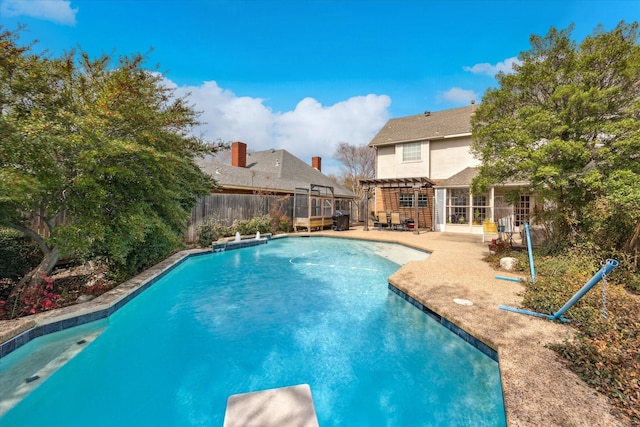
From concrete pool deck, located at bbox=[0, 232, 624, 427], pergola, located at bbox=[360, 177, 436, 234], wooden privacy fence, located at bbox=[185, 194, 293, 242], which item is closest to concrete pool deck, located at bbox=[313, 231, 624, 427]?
concrete pool deck, located at bbox=[0, 232, 624, 427]

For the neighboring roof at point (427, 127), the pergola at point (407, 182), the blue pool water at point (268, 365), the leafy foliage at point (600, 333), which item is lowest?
the blue pool water at point (268, 365)

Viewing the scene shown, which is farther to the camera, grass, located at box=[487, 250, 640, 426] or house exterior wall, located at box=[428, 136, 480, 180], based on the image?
house exterior wall, located at box=[428, 136, 480, 180]

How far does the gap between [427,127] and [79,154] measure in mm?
18809

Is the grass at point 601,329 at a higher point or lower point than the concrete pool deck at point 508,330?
higher

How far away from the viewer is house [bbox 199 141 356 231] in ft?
54.0

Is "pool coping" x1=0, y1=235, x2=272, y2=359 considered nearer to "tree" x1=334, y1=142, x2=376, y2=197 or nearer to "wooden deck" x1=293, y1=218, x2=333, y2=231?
"wooden deck" x1=293, y1=218, x2=333, y2=231

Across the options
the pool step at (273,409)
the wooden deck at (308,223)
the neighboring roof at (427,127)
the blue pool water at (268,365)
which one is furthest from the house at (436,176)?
the pool step at (273,409)

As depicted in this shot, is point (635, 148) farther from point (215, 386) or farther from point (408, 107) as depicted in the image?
point (408, 107)

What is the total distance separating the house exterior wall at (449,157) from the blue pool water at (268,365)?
1361cm

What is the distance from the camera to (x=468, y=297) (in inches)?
196

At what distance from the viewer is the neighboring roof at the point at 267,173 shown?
17.1 meters

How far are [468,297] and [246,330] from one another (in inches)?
158

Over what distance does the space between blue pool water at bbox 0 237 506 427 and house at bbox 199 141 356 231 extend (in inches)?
379

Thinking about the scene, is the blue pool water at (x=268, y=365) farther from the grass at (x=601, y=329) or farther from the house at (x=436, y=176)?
the house at (x=436, y=176)
